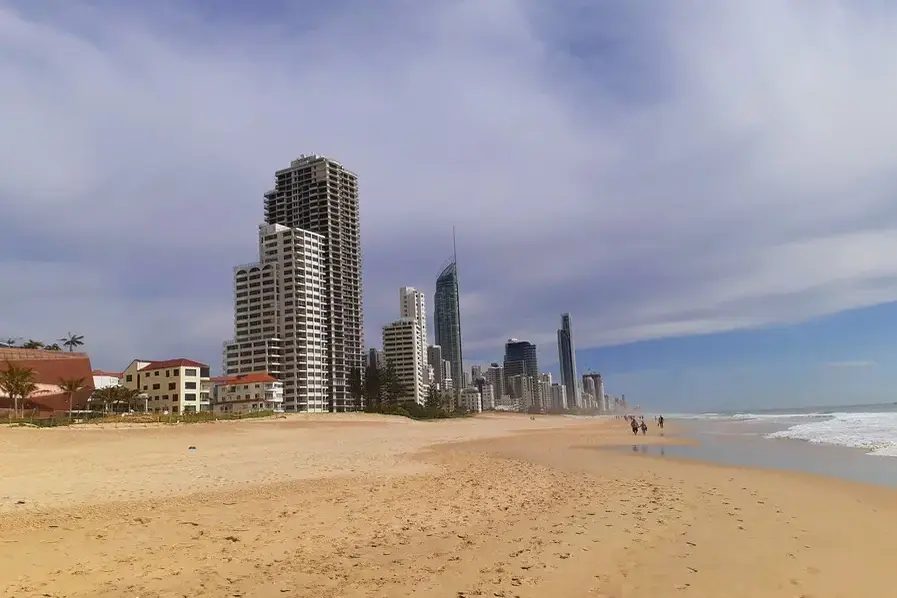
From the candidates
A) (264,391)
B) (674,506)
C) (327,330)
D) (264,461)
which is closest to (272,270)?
(327,330)

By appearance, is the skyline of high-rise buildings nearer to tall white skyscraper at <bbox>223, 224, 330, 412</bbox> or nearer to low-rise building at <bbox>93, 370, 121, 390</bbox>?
tall white skyscraper at <bbox>223, 224, 330, 412</bbox>

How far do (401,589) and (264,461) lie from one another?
739 inches

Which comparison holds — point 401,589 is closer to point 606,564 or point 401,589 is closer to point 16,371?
point 606,564

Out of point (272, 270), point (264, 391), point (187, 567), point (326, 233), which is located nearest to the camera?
point (187, 567)

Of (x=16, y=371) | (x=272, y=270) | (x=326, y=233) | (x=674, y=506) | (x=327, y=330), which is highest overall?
(x=326, y=233)

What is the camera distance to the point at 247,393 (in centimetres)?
10456

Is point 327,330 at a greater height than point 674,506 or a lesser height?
greater

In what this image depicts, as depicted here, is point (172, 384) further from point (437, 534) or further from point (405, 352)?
point (405, 352)

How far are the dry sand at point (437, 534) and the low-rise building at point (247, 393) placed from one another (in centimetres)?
8576

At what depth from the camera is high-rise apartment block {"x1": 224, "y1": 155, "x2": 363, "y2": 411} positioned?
421 ft

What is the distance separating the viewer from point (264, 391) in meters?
104

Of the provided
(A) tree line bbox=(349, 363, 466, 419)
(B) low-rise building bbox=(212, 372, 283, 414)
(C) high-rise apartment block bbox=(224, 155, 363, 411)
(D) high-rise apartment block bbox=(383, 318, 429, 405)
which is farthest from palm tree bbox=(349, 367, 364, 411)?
(D) high-rise apartment block bbox=(383, 318, 429, 405)

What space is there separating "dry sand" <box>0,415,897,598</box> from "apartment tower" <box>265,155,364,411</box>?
395ft

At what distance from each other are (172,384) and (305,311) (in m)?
45.1
